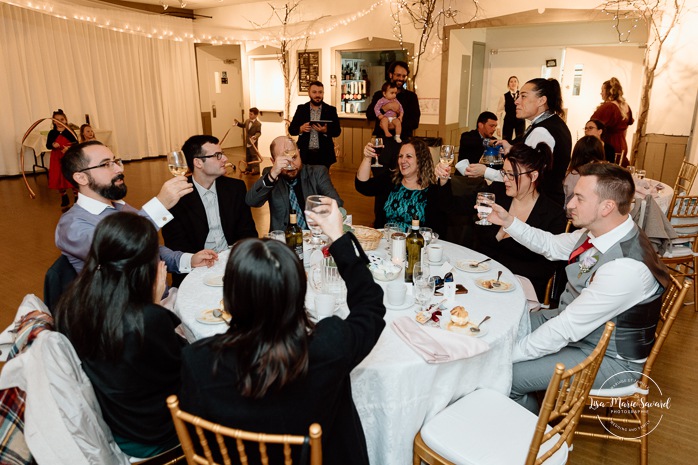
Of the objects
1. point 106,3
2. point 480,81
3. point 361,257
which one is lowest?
point 361,257

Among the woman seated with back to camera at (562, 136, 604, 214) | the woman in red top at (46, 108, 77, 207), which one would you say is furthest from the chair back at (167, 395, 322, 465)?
the woman in red top at (46, 108, 77, 207)

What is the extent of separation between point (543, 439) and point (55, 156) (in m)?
8.09

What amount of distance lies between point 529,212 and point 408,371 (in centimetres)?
171

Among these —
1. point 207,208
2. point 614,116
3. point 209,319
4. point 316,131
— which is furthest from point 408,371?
point 614,116

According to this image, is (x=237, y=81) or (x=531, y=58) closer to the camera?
(x=531, y=58)

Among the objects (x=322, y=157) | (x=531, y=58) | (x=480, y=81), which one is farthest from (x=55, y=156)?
(x=531, y=58)

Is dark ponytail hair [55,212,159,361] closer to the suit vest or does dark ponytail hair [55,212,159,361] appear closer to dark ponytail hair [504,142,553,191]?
the suit vest

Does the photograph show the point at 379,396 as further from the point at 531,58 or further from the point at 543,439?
the point at 531,58

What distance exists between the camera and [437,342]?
1.74 metres

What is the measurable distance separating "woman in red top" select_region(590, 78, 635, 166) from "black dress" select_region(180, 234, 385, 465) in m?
5.92

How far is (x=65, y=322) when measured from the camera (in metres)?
1.50

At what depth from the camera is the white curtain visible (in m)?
9.01

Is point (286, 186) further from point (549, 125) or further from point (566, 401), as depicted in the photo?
point (566, 401)

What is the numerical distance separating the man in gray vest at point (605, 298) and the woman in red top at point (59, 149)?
275 inches
